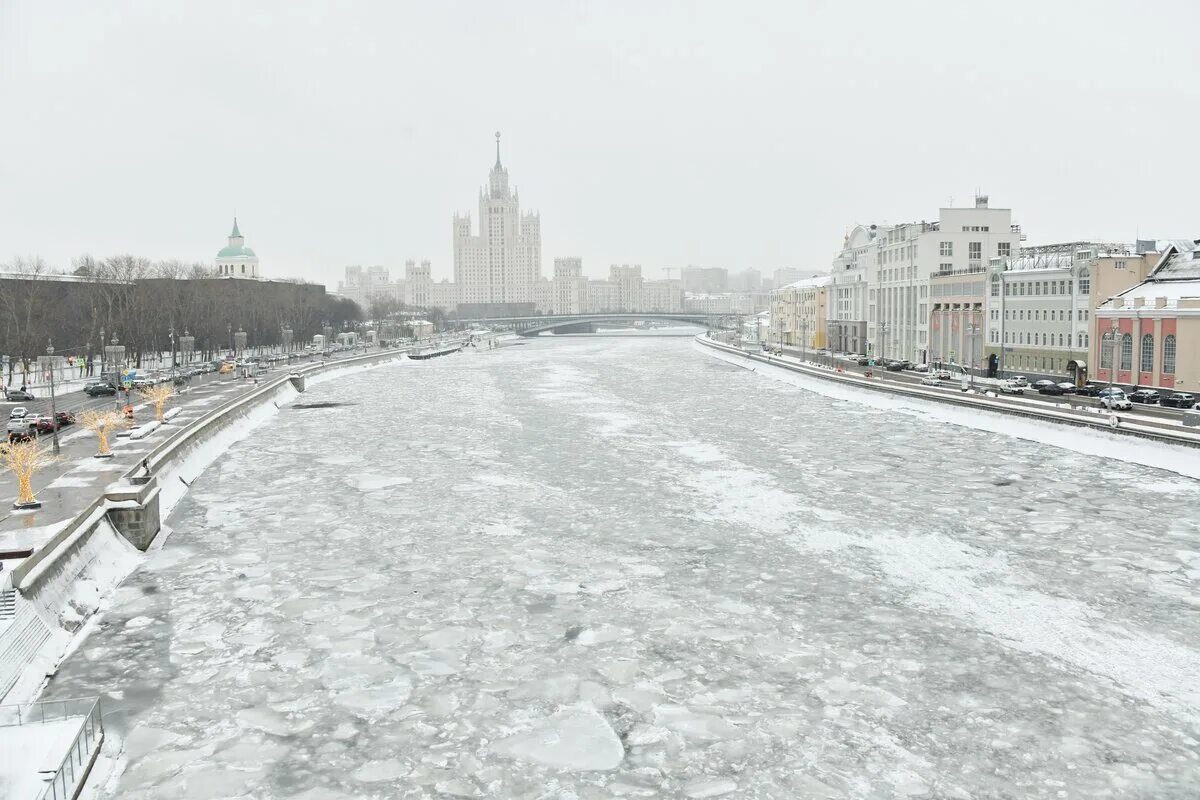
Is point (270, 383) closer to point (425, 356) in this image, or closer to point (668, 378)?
point (668, 378)

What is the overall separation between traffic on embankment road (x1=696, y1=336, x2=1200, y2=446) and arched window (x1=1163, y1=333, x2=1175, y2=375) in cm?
327

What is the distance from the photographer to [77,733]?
9617mm

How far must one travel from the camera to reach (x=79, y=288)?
70.2m

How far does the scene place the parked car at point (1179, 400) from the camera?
34.3 meters

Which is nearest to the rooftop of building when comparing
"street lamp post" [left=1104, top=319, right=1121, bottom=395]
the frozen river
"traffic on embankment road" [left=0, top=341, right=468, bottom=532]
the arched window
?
"street lamp post" [left=1104, top=319, right=1121, bottom=395]

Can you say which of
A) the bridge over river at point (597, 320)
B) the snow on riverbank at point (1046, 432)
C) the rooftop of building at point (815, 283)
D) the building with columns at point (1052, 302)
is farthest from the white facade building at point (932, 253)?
the bridge over river at point (597, 320)

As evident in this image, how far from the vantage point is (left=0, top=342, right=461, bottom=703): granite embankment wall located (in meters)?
11.9

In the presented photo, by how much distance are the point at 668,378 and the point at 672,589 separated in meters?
49.0

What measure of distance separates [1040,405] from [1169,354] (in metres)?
6.19

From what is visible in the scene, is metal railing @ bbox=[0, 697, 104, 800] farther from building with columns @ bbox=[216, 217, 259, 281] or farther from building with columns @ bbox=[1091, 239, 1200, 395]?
building with columns @ bbox=[216, 217, 259, 281]

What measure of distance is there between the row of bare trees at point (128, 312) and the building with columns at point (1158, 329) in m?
50.2

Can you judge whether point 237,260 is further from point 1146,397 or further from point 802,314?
point 1146,397

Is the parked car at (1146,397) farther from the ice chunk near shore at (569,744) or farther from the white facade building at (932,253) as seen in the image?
the ice chunk near shore at (569,744)

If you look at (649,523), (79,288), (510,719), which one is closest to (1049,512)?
(649,523)
